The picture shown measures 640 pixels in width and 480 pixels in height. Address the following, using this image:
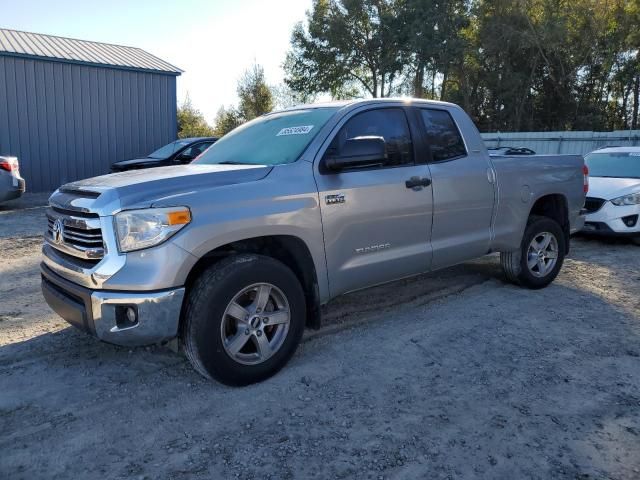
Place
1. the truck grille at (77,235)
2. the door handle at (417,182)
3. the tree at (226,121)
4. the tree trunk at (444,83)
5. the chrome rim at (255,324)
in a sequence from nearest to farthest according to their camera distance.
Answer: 1. the truck grille at (77,235)
2. the chrome rim at (255,324)
3. the door handle at (417,182)
4. the tree trunk at (444,83)
5. the tree at (226,121)

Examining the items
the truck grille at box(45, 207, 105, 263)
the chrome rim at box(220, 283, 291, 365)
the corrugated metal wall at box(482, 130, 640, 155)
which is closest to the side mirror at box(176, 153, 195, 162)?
the truck grille at box(45, 207, 105, 263)

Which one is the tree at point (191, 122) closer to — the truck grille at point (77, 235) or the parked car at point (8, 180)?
the parked car at point (8, 180)

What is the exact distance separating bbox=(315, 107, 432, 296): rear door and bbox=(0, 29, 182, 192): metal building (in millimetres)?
13868

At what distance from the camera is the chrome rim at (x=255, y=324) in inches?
133

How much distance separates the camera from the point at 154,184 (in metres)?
3.28

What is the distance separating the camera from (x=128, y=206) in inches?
122

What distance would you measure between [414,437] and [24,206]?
487 inches

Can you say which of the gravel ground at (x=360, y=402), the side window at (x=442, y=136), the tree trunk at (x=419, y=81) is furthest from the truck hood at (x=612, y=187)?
the tree trunk at (x=419, y=81)

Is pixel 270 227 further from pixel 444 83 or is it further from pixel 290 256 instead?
pixel 444 83

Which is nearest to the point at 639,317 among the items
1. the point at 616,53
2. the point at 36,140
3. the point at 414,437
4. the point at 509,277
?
the point at 509,277

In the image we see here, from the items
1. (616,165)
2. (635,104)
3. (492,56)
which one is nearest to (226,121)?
(492,56)

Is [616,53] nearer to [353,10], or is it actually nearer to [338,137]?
[353,10]

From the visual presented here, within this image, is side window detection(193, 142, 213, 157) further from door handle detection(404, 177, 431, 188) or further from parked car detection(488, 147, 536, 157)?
door handle detection(404, 177, 431, 188)

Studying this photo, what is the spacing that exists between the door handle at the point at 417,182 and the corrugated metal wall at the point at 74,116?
1402 centimetres
